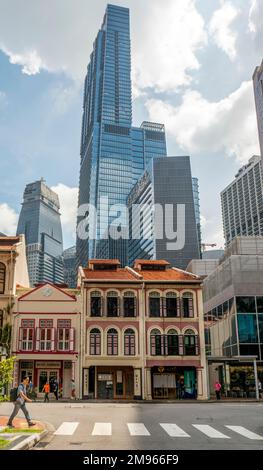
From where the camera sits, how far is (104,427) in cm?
1734

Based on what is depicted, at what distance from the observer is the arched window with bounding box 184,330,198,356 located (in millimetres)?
43969

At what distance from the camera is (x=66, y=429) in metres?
16.9

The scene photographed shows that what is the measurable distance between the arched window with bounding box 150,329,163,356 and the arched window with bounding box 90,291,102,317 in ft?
17.0

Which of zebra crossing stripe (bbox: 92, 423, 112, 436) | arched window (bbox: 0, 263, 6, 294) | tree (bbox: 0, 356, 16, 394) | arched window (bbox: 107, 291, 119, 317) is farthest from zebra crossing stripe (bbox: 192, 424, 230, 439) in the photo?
arched window (bbox: 0, 263, 6, 294)

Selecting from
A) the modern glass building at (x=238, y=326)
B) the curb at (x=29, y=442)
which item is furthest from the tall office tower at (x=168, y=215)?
the curb at (x=29, y=442)

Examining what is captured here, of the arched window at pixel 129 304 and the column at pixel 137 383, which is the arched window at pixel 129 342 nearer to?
the arched window at pixel 129 304

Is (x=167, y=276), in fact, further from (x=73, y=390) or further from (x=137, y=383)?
(x=73, y=390)

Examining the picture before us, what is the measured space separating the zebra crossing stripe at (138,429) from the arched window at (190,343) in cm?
2601

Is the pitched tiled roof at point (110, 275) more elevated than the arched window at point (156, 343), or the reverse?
the pitched tiled roof at point (110, 275)

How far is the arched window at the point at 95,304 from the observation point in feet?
145

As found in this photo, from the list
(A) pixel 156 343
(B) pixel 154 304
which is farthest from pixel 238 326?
(B) pixel 154 304

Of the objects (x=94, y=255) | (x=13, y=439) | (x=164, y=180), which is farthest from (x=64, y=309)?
(x=94, y=255)
